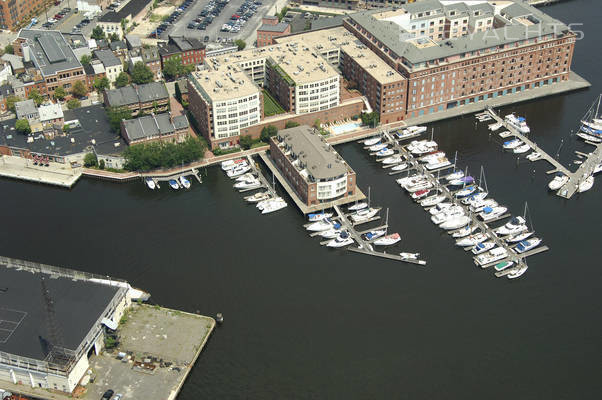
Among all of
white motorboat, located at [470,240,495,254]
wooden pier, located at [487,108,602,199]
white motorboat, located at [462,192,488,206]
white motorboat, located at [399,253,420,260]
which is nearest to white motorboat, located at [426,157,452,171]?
white motorboat, located at [462,192,488,206]

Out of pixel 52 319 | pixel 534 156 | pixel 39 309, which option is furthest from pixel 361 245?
pixel 39 309

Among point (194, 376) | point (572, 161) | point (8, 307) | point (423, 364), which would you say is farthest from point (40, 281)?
point (572, 161)

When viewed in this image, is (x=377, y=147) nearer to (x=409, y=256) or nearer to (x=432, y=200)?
(x=432, y=200)

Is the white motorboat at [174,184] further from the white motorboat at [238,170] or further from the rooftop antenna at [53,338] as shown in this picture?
the rooftop antenna at [53,338]

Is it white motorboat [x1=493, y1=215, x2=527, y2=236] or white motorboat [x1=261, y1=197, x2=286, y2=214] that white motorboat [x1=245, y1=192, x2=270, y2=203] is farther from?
white motorboat [x1=493, y1=215, x2=527, y2=236]

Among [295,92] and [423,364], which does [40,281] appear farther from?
[295,92]
